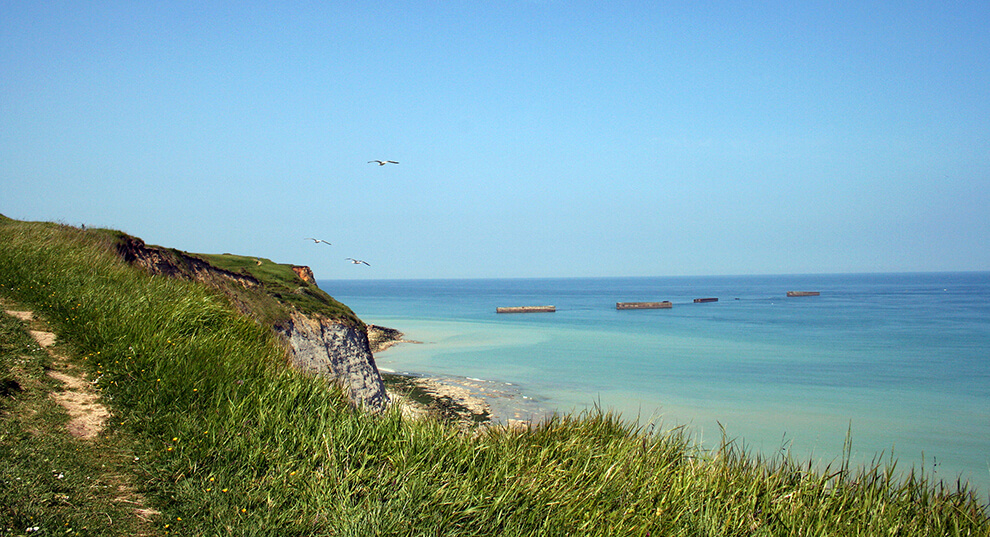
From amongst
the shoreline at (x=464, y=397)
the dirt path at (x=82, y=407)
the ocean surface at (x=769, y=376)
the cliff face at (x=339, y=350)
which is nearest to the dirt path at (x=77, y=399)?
the dirt path at (x=82, y=407)

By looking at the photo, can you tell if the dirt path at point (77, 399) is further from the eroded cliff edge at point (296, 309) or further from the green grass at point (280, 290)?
the green grass at point (280, 290)

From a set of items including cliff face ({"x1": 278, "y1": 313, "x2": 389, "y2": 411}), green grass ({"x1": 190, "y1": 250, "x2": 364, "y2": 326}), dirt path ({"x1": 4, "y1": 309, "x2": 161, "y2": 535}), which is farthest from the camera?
cliff face ({"x1": 278, "y1": 313, "x2": 389, "y2": 411})

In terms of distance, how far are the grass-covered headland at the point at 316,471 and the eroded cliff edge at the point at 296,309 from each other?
1286 cm

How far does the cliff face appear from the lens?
24703mm

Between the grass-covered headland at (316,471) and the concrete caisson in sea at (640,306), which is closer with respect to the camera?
the grass-covered headland at (316,471)

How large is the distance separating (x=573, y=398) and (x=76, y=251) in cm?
3023

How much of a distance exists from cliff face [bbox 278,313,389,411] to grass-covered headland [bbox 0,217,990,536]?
54.4 ft

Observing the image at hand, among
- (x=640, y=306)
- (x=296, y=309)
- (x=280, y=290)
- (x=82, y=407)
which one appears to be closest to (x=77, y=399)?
(x=82, y=407)

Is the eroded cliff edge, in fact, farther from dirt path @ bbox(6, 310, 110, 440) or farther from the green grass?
dirt path @ bbox(6, 310, 110, 440)

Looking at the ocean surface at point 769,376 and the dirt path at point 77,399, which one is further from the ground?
the dirt path at point 77,399

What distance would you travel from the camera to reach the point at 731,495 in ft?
20.1

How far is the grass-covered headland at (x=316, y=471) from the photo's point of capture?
4797 mm

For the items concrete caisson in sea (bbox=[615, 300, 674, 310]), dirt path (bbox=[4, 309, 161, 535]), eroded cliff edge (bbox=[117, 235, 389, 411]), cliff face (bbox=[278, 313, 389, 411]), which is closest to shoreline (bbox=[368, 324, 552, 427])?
cliff face (bbox=[278, 313, 389, 411])

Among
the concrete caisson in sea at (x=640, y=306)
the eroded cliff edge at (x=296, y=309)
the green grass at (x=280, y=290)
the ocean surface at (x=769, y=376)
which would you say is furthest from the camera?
the concrete caisson in sea at (x=640, y=306)
